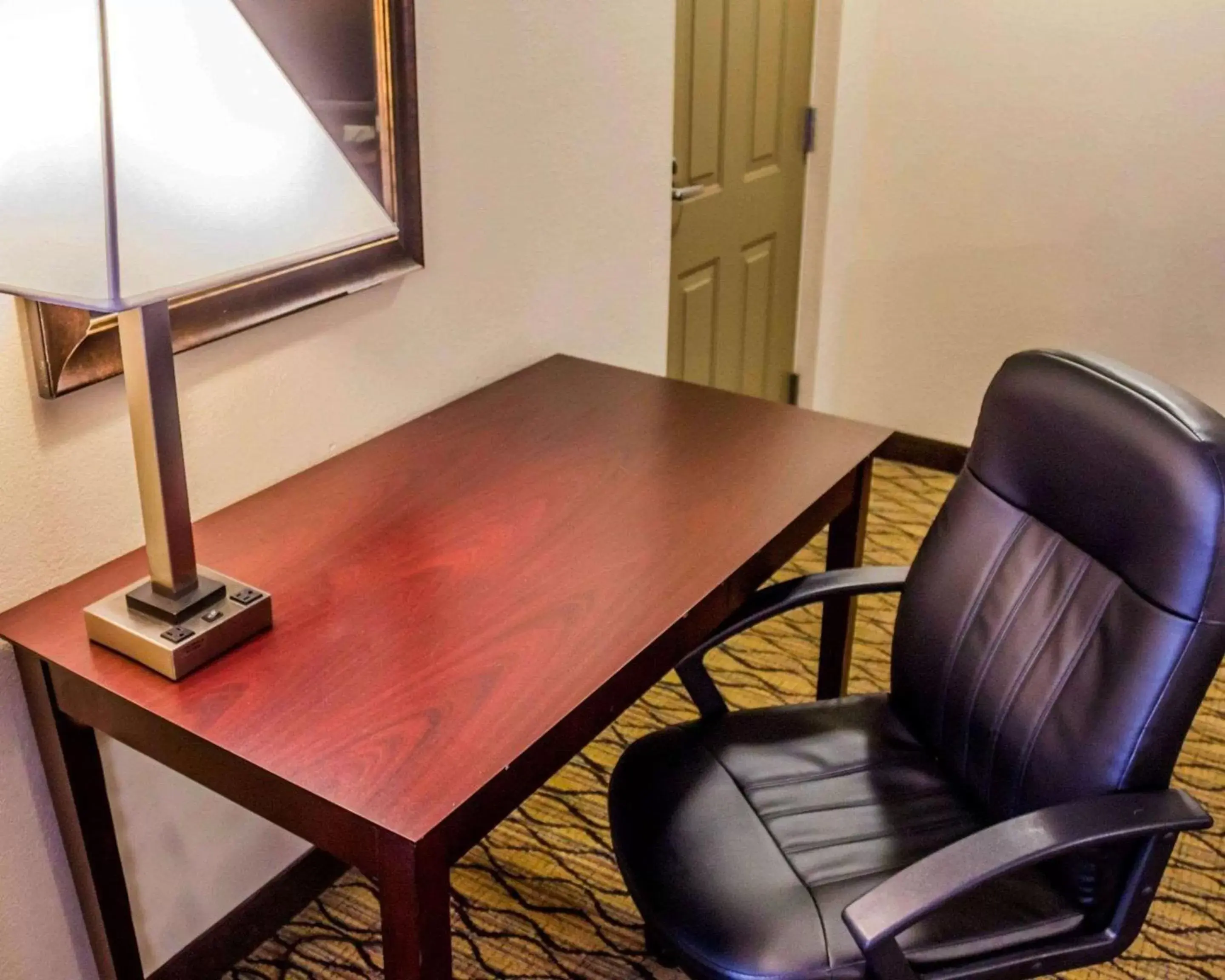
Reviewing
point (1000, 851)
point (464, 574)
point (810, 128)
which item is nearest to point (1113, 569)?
point (1000, 851)

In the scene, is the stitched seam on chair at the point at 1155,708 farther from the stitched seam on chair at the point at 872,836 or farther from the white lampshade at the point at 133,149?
the white lampshade at the point at 133,149

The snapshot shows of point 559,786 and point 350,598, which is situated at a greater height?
point 350,598

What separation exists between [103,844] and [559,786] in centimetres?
89

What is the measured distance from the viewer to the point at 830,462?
1681 mm

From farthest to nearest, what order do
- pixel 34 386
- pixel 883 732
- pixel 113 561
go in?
pixel 883 732
pixel 113 561
pixel 34 386

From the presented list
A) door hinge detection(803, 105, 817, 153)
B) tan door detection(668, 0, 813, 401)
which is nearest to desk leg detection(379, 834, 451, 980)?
tan door detection(668, 0, 813, 401)

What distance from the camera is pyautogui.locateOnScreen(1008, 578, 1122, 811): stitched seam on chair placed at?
126 cm

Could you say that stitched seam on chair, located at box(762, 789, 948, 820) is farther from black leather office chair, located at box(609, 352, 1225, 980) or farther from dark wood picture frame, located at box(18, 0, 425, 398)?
dark wood picture frame, located at box(18, 0, 425, 398)

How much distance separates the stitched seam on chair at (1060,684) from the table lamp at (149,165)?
2.87ft

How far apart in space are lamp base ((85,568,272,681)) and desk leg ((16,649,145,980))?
0.11m

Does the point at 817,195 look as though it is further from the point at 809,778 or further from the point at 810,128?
the point at 809,778

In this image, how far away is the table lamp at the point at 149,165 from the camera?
36.8 inches

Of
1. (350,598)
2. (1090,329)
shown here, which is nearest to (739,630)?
(350,598)

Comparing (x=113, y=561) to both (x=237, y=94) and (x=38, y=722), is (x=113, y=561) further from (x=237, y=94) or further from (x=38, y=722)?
(x=237, y=94)
